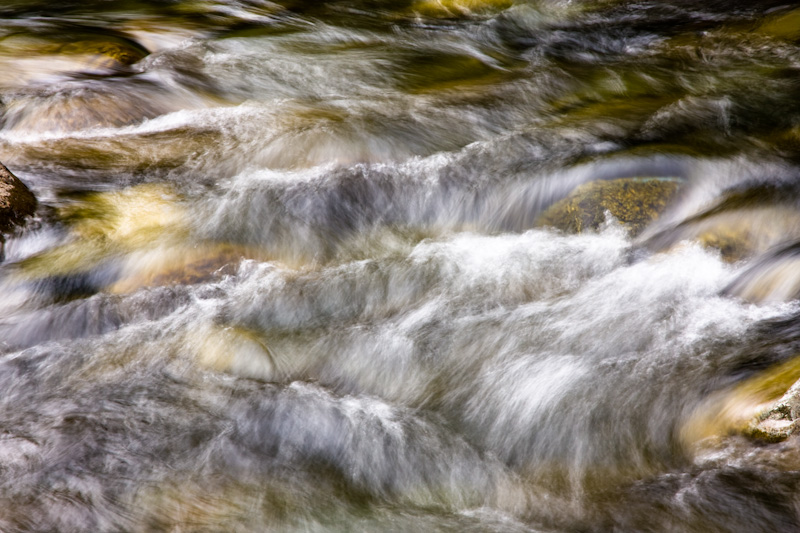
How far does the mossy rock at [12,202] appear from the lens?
521 centimetres

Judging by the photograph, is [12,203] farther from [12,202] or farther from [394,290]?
[394,290]

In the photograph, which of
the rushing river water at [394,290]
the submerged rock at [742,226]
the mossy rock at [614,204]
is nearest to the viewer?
the rushing river water at [394,290]

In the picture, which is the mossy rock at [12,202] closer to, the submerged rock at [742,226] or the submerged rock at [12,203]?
the submerged rock at [12,203]

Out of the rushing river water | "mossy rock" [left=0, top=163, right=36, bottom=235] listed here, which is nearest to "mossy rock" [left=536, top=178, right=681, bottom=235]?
the rushing river water

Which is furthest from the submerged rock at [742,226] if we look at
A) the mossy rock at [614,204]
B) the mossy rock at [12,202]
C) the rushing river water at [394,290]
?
the mossy rock at [12,202]

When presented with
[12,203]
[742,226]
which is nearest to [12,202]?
[12,203]

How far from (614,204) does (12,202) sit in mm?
4723

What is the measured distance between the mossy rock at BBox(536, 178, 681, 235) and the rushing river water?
0.21ft

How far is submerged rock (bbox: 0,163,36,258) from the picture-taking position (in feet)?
17.1

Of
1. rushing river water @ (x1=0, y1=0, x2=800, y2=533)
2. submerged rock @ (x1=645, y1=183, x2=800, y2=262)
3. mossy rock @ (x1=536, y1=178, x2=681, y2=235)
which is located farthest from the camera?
mossy rock @ (x1=536, y1=178, x2=681, y2=235)

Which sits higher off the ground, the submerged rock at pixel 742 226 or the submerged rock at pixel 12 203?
the submerged rock at pixel 742 226

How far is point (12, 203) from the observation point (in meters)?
5.29

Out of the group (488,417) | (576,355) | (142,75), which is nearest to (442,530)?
(488,417)

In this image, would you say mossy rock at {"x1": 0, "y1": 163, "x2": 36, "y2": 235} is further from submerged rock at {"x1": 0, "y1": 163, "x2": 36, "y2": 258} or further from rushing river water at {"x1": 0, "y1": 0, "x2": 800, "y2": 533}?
rushing river water at {"x1": 0, "y1": 0, "x2": 800, "y2": 533}
